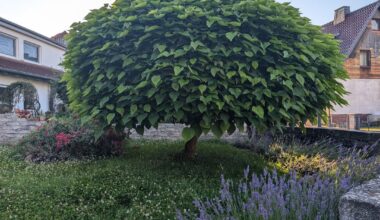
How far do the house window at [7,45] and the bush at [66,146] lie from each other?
941cm

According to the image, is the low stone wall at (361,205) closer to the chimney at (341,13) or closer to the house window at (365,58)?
the house window at (365,58)

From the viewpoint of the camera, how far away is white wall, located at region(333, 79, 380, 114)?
8.25m

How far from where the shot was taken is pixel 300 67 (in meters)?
3.53

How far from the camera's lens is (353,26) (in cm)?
1977

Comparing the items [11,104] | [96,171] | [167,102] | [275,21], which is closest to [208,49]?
[167,102]

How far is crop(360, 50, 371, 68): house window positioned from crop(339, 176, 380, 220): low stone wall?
67.3 feet

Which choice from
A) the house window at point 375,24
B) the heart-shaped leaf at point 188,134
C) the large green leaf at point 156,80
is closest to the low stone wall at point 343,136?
the heart-shaped leaf at point 188,134

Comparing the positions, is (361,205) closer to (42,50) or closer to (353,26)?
(42,50)

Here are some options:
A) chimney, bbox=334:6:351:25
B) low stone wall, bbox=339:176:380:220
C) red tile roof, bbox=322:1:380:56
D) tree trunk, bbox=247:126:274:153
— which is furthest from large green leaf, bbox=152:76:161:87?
chimney, bbox=334:6:351:25

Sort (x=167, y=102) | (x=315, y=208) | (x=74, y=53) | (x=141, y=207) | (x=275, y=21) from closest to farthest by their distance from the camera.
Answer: (x=315, y=208) < (x=141, y=207) < (x=167, y=102) < (x=275, y=21) < (x=74, y=53)

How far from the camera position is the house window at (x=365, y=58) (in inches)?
786

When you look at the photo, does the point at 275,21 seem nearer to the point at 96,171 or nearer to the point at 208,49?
the point at 208,49

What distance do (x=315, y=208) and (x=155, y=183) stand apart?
6.12 ft

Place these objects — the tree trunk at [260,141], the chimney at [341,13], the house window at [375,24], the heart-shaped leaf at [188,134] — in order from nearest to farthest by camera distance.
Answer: the heart-shaped leaf at [188,134]
the tree trunk at [260,141]
the house window at [375,24]
the chimney at [341,13]
